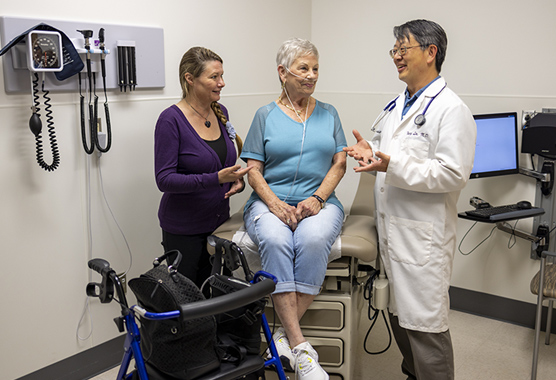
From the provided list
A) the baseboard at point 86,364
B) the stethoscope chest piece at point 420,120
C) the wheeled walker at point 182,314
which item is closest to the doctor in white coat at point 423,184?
the stethoscope chest piece at point 420,120

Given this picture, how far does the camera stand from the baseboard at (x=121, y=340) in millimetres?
2445

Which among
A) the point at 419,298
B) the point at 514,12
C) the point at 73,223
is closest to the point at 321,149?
the point at 419,298

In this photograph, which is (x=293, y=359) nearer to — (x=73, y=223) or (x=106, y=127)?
(x=73, y=223)

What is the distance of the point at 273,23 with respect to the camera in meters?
3.35

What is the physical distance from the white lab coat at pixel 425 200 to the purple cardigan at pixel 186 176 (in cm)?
75

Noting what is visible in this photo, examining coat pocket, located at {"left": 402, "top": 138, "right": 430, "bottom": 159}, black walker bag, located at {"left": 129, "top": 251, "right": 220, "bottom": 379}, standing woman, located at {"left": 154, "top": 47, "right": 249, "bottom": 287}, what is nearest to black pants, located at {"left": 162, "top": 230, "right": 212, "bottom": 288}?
standing woman, located at {"left": 154, "top": 47, "right": 249, "bottom": 287}

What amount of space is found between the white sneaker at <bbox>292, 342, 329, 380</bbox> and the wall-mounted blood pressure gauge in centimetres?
141

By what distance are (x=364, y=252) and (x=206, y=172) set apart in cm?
75

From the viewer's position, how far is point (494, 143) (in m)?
2.88

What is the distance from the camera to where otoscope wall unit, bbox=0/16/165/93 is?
206cm

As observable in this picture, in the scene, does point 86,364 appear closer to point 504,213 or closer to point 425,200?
point 425,200

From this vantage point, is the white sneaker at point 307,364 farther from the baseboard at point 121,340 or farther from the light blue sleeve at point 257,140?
the baseboard at point 121,340

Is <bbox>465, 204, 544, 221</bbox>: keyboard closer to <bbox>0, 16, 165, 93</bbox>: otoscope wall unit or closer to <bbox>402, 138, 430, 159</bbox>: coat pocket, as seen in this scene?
<bbox>402, 138, 430, 159</bbox>: coat pocket

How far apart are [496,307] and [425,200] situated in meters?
1.52
